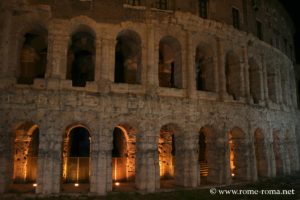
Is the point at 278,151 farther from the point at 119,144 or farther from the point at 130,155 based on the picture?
the point at 119,144

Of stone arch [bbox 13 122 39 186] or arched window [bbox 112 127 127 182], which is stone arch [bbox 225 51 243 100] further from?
stone arch [bbox 13 122 39 186]

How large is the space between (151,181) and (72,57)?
867 centimetres

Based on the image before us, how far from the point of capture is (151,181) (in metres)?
12.6

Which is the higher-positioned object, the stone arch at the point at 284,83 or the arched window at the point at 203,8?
the arched window at the point at 203,8

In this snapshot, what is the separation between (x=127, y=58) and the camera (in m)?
16.2

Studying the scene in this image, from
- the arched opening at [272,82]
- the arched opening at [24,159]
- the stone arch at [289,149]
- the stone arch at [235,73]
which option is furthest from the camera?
the stone arch at [289,149]

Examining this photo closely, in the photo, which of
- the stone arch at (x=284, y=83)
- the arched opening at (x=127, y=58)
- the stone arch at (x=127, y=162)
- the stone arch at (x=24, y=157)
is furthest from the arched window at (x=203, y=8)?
the stone arch at (x=24, y=157)

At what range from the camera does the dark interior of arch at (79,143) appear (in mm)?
16359

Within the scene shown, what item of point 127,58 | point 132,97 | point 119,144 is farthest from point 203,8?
point 119,144

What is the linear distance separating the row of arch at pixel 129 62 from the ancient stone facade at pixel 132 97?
0.07 m

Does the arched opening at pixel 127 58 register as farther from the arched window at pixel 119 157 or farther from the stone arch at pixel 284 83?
the stone arch at pixel 284 83

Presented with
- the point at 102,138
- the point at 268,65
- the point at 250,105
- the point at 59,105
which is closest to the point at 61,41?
the point at 59,105

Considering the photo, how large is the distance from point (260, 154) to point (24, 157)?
47.4 ft

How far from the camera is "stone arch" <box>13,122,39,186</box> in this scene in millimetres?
14000
